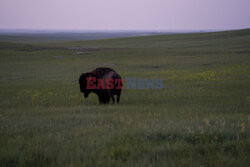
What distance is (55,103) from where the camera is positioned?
13.3m

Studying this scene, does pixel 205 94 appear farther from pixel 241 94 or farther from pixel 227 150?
pixel 227 150

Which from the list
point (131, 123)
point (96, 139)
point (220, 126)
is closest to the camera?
point (96, 139)

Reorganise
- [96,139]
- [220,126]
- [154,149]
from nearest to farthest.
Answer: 1. [154,149]
2. [96,139]
3. [220,126]

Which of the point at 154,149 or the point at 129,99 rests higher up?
the point at 154,149

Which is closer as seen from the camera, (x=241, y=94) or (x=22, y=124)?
(x=22, y=124)

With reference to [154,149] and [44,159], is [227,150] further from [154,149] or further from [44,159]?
[44,159]

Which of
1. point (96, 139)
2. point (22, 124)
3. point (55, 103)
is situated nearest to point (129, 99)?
point (55, 103)

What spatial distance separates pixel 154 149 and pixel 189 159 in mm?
729

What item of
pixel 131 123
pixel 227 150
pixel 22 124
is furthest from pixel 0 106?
pixel 227 150

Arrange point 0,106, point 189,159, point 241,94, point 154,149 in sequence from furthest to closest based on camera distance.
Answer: point 241,94 < point 0,106 < point 154,149 < point 189,159

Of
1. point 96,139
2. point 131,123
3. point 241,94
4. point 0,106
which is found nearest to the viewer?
point 96,139

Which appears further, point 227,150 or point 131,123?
point 131,123

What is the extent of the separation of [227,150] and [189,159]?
3.46 feet

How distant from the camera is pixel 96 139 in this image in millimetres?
5754
